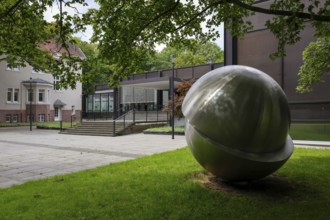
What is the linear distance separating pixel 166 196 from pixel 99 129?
60.8ft

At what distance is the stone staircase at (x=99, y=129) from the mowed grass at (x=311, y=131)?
11606 millimetres

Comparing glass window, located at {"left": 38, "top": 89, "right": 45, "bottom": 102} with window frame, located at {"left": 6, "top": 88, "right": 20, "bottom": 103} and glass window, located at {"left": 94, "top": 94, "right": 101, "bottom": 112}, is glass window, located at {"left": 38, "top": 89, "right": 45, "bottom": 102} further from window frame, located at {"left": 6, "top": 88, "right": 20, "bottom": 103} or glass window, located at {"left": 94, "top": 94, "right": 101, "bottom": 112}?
glass window, located at {"left": 94, "top": 94, "right": 101, "bottom": 112}

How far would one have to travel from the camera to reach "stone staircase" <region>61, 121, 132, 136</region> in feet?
74.2

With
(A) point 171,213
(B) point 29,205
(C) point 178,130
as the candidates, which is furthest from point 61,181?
(C) point 178,130

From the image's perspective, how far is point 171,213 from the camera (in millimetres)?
4980

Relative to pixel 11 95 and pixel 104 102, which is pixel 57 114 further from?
pixel 104 102

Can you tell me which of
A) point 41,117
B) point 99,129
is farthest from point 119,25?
point 41,117

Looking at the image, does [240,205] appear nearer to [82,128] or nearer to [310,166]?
[310,166]

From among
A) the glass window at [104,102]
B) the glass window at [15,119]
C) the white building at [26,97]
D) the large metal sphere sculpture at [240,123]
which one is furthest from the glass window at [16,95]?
the large metal sphere sculpture at [240,123]

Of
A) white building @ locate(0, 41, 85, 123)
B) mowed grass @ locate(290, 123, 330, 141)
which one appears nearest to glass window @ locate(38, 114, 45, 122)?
white building @ locate(0, 41, 85, 123)

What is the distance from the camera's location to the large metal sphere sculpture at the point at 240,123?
17.3 ft

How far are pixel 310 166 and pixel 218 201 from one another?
4453 millimetres

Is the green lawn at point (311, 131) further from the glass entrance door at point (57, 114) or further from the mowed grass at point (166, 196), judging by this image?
the glass entrance door at point (57, 114)

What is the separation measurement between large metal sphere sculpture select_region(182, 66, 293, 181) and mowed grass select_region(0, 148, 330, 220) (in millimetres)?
612
